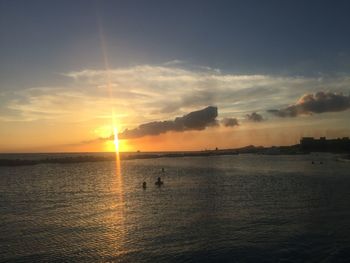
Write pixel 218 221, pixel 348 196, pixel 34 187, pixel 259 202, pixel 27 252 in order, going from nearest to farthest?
pixel 27 252 < pixel 218 221 < pixel 259 202 < pixel 348 196 < pixel 34 187

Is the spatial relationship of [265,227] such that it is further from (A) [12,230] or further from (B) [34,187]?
(B) [34,187]

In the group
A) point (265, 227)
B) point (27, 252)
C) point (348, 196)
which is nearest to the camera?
point (27, 252)

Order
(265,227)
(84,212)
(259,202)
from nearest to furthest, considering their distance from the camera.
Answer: (265,227)
(84,212)
(259,202)

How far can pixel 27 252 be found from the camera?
103 feet

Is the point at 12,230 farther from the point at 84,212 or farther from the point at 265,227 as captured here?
the point at 265,227

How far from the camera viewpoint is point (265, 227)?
38.2m

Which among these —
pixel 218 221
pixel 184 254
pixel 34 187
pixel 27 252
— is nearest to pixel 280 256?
pixel 184 254

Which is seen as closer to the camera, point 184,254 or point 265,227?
point 184,254

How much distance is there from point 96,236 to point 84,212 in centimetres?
1405

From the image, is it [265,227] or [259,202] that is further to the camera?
[259,202]

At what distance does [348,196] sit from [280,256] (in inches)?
1381

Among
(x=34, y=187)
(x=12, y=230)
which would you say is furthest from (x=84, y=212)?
(x=34, y=187)

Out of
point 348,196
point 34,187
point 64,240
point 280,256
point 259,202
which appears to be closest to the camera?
point 280,256

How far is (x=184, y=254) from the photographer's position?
3020cm
